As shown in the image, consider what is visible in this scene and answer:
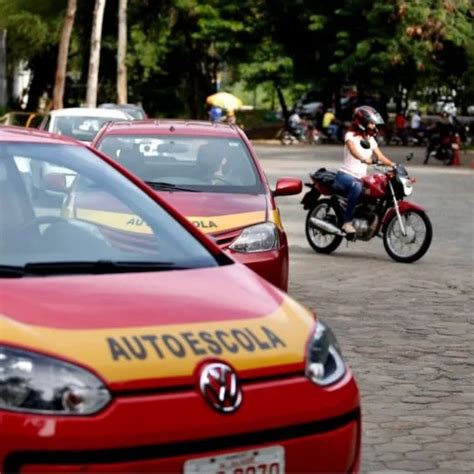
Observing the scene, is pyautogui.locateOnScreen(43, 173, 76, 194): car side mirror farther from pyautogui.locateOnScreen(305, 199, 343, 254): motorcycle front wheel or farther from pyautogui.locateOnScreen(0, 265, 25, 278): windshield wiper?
pyautogui.locateOnScreen(305, 199, 343, 254): motorcycle front wheel

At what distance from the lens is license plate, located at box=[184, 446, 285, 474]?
4.74 metres

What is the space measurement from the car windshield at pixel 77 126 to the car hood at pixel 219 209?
41.5 ft

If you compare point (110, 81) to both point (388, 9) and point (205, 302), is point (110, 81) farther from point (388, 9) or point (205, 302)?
point (205, 302)

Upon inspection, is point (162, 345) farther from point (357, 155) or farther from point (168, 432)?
point (357, 155)

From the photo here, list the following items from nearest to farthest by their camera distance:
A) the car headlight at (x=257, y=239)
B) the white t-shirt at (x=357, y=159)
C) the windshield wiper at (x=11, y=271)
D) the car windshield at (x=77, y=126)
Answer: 1. the windshield wiper at (x=11, y=271)
2. the car headlight at (x=257, y=239)
3. the white t-shirt at (x=357, y=159)
4. the car windshield at (x=77, y=126)

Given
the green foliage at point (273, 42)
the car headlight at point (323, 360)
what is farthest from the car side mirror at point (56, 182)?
the green foliage at point (273, 42)

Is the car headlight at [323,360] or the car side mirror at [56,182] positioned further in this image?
the car side mirror at [56,182]

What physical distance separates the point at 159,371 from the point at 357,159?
39.7 feet

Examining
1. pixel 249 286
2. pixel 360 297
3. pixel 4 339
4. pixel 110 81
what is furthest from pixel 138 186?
pixel 110 81

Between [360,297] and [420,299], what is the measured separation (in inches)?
19.0

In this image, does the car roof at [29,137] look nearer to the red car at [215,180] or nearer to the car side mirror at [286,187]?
the red car at [215,180]

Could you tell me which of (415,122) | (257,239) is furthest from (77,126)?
(415,122)

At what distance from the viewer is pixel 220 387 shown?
15.8 feet

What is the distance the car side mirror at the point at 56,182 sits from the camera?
753 cm
